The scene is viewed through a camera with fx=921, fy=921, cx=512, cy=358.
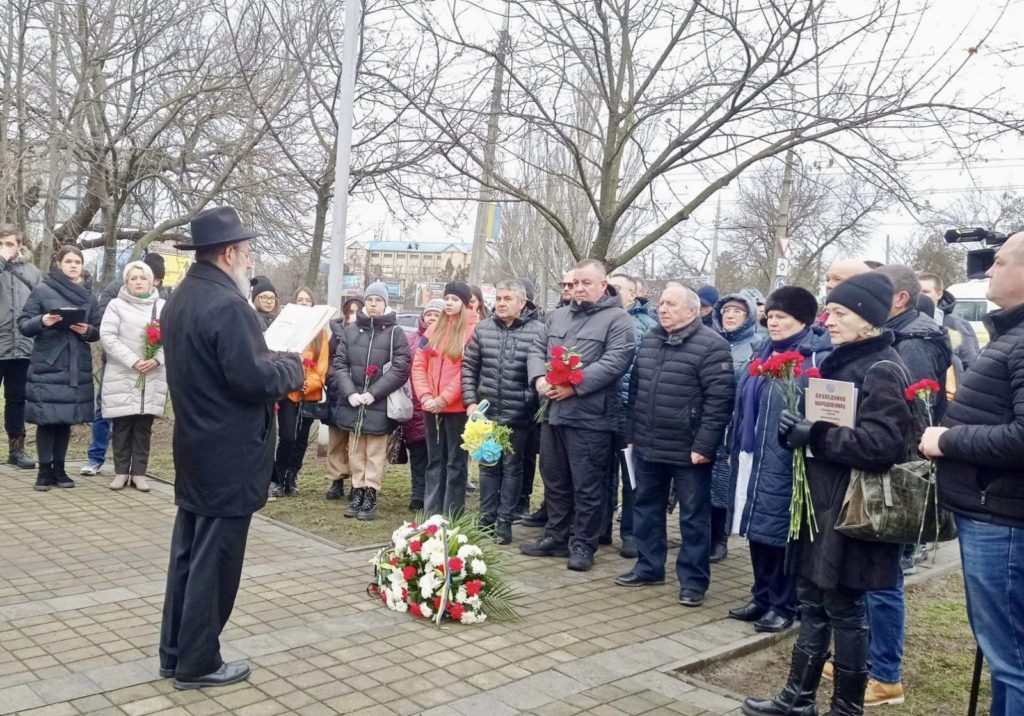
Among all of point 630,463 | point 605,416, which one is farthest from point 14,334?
point 630,463

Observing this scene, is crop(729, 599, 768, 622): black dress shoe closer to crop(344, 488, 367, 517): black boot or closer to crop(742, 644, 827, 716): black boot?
crop(742, 644, 827, 716): black boot

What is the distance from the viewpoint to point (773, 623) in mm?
5742

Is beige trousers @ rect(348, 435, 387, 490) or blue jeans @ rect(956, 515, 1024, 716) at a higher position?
blue jeans @ rect(956, 515, 1024, 716)

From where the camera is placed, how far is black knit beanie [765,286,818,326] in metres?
5.43

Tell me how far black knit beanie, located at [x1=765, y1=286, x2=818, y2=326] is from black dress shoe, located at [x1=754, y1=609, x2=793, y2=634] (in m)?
1.85

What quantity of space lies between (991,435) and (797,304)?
2.08 meters

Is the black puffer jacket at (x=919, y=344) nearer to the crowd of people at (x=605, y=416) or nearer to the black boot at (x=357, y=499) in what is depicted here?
the crowd of people at (x=605, y=416)

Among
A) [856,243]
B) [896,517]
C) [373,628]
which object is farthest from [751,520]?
[856,243]

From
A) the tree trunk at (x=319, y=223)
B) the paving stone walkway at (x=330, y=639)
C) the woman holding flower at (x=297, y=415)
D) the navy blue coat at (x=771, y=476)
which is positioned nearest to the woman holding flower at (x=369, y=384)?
the woman holding flower at (x=297, y=415)

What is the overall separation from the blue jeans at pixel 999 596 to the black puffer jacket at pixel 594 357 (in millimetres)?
3307

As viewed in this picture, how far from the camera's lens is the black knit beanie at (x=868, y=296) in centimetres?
426

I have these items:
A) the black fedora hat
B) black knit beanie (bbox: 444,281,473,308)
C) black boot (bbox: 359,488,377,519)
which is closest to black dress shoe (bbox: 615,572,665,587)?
black boot (bbox: 359,488,377,519)

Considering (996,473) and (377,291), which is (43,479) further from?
(996,473)

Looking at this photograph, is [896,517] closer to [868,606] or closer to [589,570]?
[868,606]
